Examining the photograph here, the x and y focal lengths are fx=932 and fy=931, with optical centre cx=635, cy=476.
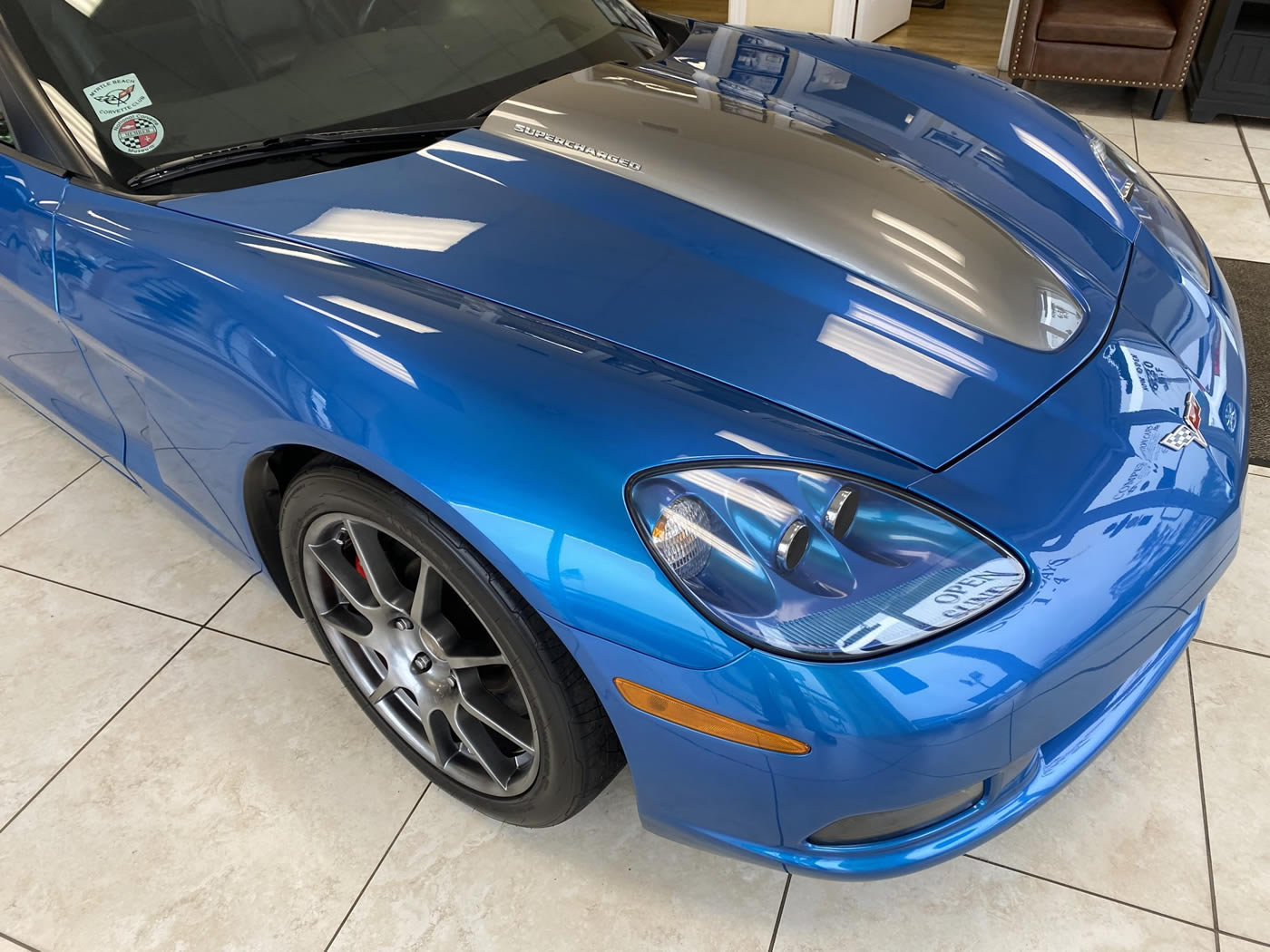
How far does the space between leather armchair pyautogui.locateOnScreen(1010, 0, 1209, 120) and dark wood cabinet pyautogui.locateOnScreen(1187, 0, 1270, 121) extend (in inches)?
4.3

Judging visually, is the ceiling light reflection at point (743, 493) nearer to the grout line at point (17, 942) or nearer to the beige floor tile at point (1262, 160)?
the grout line at point (17, 942)

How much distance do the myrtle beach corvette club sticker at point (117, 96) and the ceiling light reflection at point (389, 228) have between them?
0.41 m

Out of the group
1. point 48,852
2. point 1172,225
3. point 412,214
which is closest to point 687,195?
point 412,214

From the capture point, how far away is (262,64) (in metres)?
1.57

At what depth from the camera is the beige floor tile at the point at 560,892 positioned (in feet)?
4.50

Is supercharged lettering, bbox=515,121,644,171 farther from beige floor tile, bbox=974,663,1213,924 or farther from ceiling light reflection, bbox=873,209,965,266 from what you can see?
beige floor tile, bbox=974,663,1213,924

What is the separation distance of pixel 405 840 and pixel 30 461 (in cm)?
160

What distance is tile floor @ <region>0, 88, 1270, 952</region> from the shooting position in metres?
1.37

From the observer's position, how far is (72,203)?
1.47 m

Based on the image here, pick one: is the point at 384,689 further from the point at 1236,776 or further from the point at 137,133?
the point at 1236,776

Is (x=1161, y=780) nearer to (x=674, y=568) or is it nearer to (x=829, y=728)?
(x=829, y=728)

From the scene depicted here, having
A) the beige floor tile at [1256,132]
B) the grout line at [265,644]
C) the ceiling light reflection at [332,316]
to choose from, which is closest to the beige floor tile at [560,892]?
the grout line at [265,644]

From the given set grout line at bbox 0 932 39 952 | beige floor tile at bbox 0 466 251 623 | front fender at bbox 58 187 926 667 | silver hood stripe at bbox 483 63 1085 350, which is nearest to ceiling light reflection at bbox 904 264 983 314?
silver hood stripe at bbox 483 63 1085 350

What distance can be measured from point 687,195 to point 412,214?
1.35 feet
